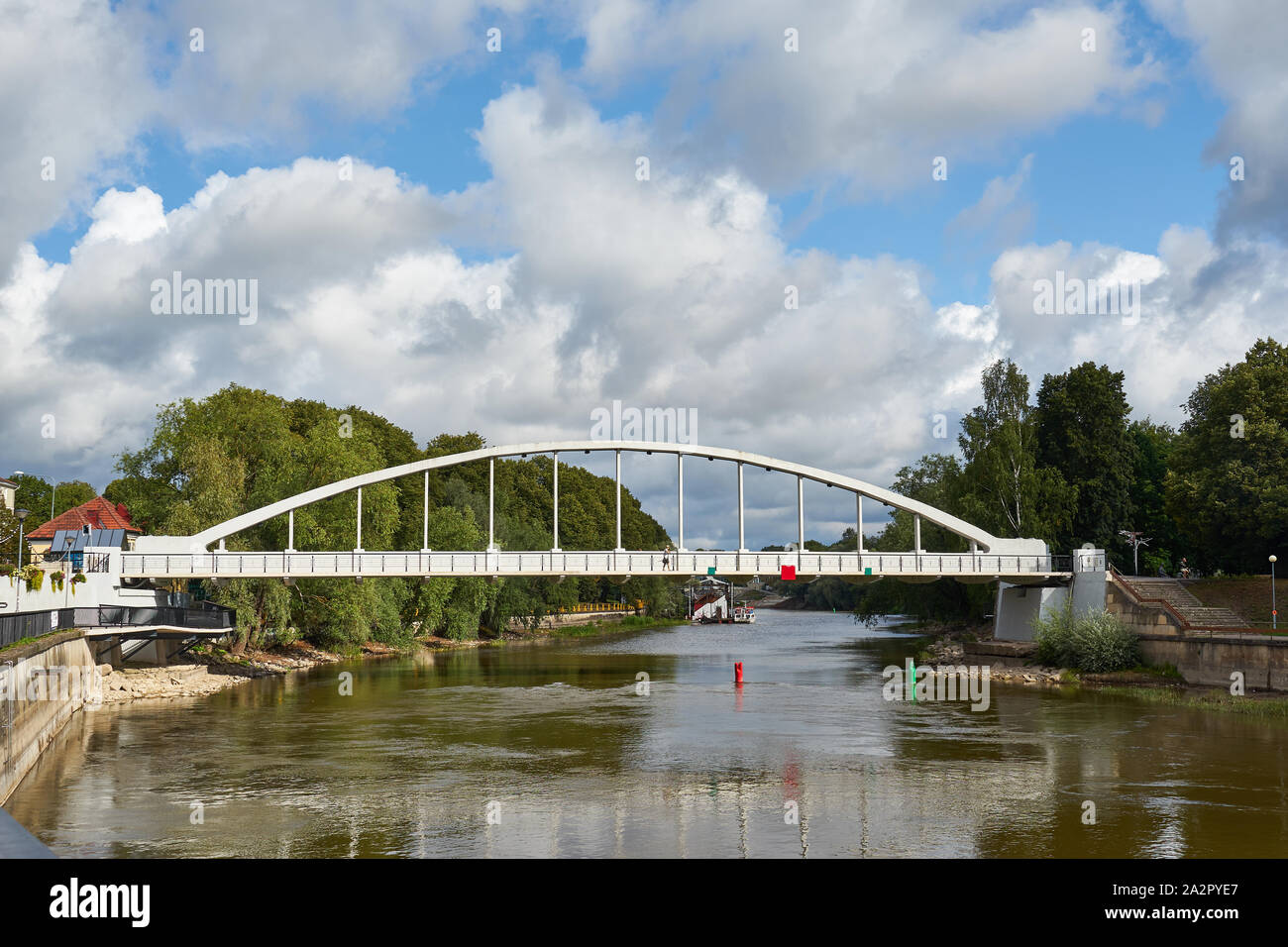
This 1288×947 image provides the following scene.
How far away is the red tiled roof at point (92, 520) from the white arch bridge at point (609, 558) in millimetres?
18808

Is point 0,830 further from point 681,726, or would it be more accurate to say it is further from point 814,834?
point 681,726

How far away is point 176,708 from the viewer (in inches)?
1556

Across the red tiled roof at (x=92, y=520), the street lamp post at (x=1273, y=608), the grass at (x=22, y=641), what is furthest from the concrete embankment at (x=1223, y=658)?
the red tiled roof at (x=92, y=520)

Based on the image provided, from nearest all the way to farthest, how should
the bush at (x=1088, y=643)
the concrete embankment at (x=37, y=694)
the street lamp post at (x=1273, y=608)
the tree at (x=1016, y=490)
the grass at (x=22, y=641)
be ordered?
1. the concrete embankment at (x=37, y=694)
2. the grass at (x=22, y=641)
3. the street lamp post at (x=1273, y=608)
4. the bush at (x=1088, y=643)
5. the tree at (x=1016, y=490)

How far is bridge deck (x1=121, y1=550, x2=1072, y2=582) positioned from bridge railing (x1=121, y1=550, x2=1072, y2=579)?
45mm

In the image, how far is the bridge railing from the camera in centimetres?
4909

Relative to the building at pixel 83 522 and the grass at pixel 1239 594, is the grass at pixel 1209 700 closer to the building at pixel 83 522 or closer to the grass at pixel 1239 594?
the grass at pixel 1239 594

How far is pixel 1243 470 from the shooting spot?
50.8m

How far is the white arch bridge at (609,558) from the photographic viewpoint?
49.4 meters

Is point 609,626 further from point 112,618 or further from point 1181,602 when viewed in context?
point 112,618

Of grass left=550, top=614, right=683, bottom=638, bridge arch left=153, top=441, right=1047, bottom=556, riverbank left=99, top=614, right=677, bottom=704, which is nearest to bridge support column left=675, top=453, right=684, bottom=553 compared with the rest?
bridge arch left=153, top=441, right=1047, bottom=556

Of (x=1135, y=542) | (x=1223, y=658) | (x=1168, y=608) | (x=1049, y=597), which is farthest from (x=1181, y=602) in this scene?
(x=1135, y=542)

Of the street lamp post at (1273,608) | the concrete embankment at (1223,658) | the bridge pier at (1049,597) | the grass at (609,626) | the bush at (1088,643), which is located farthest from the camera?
the grass at (609,626)

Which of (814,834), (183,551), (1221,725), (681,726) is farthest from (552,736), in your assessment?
(183,551)
